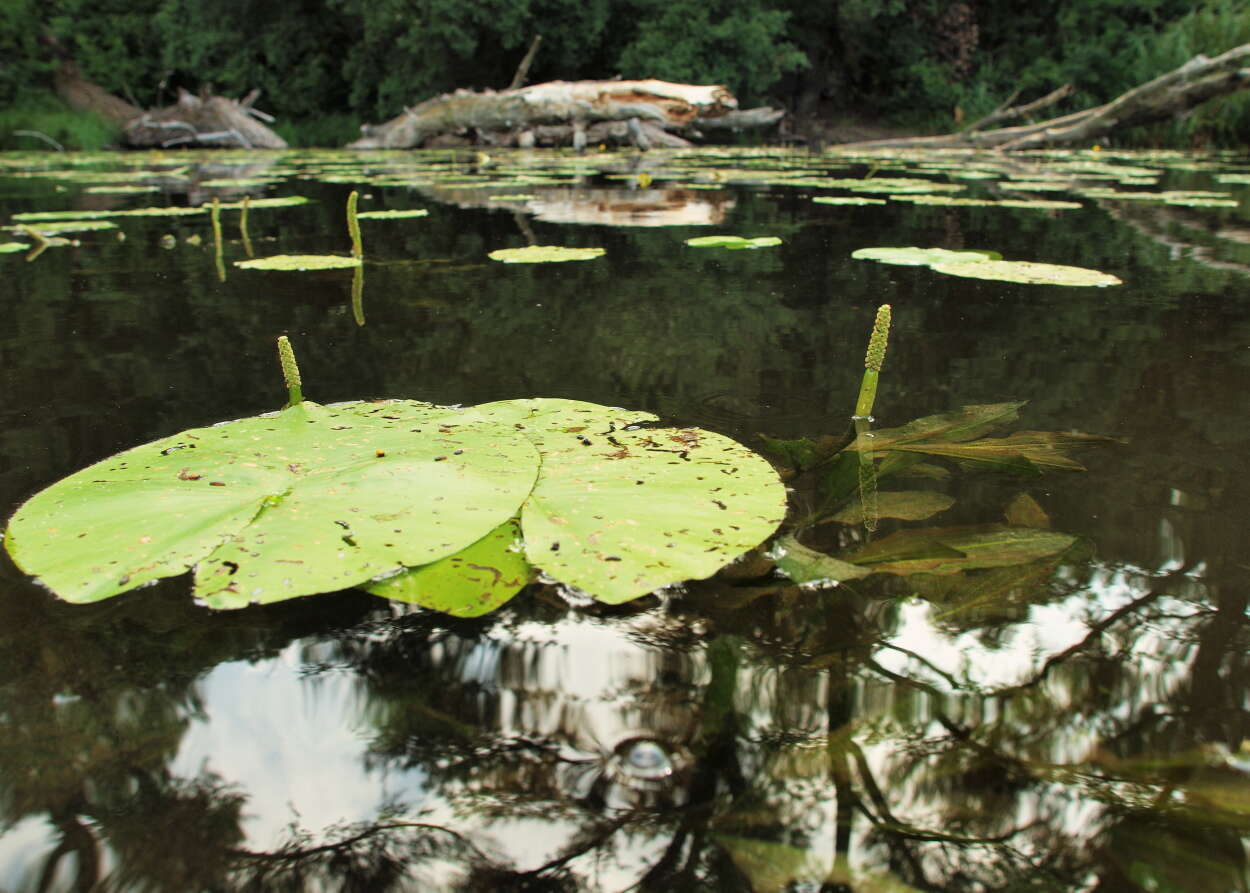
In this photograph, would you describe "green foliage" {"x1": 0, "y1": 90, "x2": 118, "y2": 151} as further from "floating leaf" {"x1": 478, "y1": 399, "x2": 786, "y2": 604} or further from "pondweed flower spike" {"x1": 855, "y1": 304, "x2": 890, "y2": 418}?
"pondweed flower spike" {"x1": 855, "y1": 304, "x2": 890, "y2": 418}

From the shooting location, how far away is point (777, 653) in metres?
0.66

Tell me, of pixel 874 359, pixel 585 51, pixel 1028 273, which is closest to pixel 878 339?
pixel 874 359

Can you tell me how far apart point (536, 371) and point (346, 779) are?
0.87 meters

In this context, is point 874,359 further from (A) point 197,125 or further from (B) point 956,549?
(A) point 197,125

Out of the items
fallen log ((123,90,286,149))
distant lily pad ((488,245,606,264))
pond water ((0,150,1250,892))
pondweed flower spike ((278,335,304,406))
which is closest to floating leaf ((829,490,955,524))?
pond water ((0,150,1250,892))

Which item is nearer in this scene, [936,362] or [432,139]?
[936,362]

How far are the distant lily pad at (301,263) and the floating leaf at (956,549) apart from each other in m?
1.85

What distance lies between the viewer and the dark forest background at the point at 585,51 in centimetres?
1155

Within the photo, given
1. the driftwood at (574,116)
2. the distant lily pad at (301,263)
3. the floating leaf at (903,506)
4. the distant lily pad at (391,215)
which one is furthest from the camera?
the driftwood at (574,116)

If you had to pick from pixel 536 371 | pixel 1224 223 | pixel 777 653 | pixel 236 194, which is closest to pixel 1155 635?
pixel 777 653

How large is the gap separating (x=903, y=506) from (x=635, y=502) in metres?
0.28

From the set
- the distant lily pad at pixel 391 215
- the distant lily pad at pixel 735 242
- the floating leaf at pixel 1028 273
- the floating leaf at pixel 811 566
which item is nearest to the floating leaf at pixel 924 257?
the floating leaf at pixel 1028 273

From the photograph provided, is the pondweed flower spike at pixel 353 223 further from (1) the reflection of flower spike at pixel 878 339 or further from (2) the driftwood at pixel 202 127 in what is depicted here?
(2) the driftwood at pixel 202 127

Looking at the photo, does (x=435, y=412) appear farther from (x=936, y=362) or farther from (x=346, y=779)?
(x=936, y=362)
